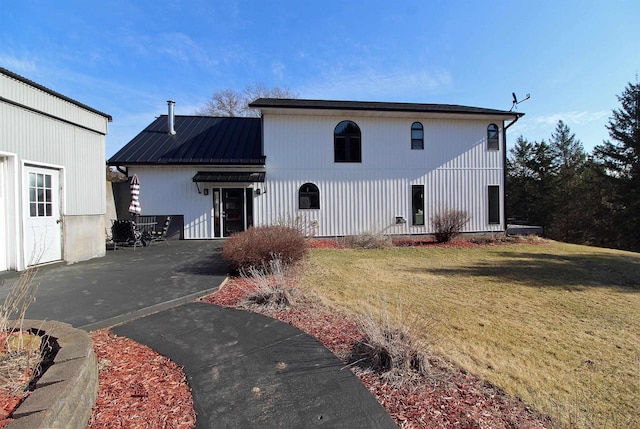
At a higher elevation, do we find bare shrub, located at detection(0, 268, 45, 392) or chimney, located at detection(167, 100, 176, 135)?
chimney, located at detection(167, 100, 176, 135)

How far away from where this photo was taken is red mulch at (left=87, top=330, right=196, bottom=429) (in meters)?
2.44

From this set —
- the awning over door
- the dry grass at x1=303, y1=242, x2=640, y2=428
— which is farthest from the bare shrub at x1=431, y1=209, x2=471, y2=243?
the awning over door

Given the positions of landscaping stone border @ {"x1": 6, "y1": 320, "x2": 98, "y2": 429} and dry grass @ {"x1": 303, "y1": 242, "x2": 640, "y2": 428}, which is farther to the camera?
dry grass @ {"x1": 303, "y1": 242, "x2": 640, "y2": 428}

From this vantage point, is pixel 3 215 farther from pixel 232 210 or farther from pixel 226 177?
pixel 232 210

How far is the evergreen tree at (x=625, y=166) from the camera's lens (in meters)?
26.6

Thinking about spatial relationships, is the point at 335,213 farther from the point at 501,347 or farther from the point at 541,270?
the point at 501,347

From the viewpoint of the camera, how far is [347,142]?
15.0 metres

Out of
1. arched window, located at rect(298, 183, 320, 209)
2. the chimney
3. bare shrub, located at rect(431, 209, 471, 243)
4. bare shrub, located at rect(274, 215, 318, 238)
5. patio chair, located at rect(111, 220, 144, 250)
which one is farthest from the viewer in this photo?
the chimney

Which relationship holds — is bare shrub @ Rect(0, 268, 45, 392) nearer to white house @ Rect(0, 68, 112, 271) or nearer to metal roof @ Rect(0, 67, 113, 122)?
white house @ Rect(0, 68, 112, 271)

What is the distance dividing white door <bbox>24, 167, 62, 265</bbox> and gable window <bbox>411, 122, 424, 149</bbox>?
13418mm

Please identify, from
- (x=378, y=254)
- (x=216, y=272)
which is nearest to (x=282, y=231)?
(x=216, y=272)

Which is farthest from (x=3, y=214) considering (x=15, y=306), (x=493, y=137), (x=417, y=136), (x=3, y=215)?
(x=493, y=137)

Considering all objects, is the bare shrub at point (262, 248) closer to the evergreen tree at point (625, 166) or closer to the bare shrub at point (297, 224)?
the bare shrub at point (297, 224)

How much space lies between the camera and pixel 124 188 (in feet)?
45.7
